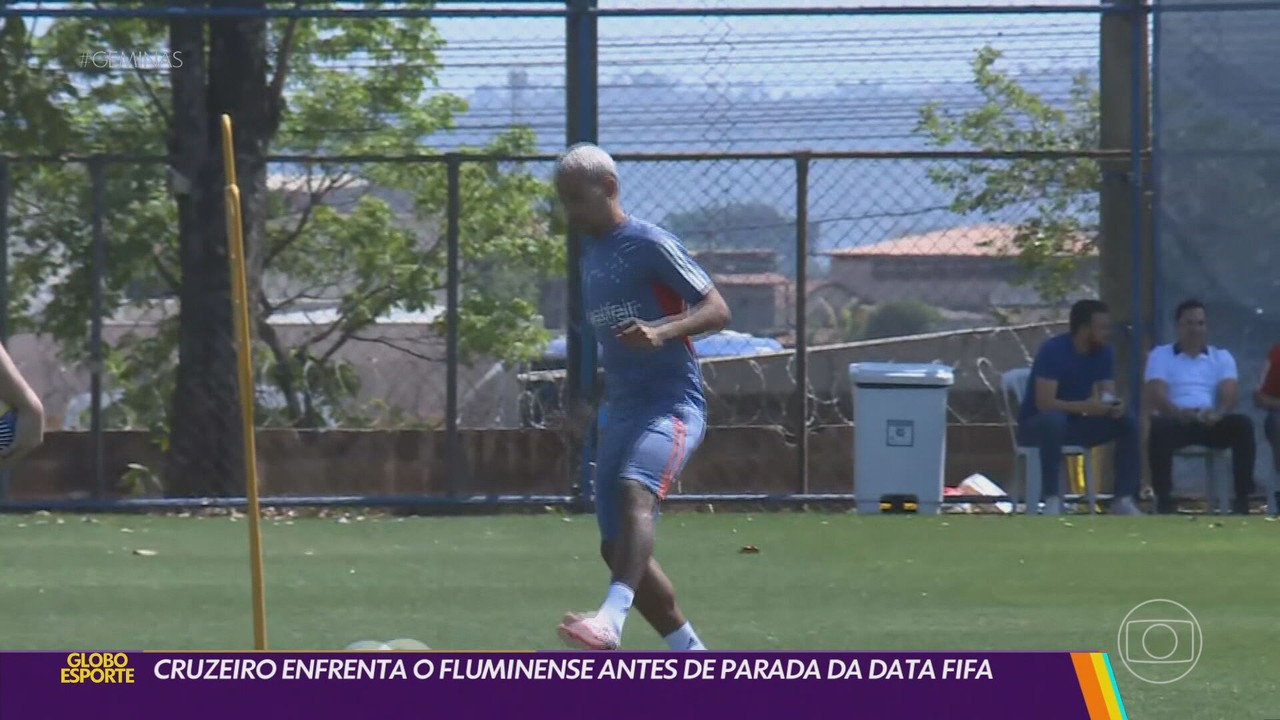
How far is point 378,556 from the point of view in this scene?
10680 millimetres

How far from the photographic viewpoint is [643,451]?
6.57 meters

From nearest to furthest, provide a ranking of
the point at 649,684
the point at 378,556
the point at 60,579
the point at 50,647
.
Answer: the point at 649,684 < the point at 50,647 < the point at 60,579 < the point at 378,556

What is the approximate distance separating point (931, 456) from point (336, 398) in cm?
443

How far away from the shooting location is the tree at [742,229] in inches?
547

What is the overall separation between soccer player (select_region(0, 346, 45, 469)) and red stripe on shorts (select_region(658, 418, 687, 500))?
253cm

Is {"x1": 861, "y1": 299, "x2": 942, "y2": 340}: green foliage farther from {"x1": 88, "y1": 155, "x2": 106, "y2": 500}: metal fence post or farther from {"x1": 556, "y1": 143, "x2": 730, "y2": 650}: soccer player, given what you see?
{"x1": 556, "y1": 143, "x2": 730, "y2": 650}: soccer player

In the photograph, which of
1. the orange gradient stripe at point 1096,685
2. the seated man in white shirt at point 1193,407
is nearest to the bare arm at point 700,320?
the orange gradient stripe at point 1096,685

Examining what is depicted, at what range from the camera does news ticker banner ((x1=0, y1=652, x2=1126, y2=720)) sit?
4.20m

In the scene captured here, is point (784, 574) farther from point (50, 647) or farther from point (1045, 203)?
point (1045, 203)

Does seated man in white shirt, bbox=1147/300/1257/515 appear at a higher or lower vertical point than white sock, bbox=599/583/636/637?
higher

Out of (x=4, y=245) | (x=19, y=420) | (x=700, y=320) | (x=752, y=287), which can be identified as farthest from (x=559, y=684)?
(x=752, y=287)

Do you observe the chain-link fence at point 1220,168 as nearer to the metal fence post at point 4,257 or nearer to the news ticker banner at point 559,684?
the metal fence post at point 4,257

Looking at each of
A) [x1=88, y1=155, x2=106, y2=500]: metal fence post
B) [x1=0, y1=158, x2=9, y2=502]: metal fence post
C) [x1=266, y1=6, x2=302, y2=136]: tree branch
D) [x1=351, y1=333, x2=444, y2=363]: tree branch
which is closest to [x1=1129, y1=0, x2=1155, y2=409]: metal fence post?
[x1=351, y1=333, x2=444, y2=363]: tree branch

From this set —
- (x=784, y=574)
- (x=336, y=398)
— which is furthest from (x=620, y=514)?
(x=336, y=398)
